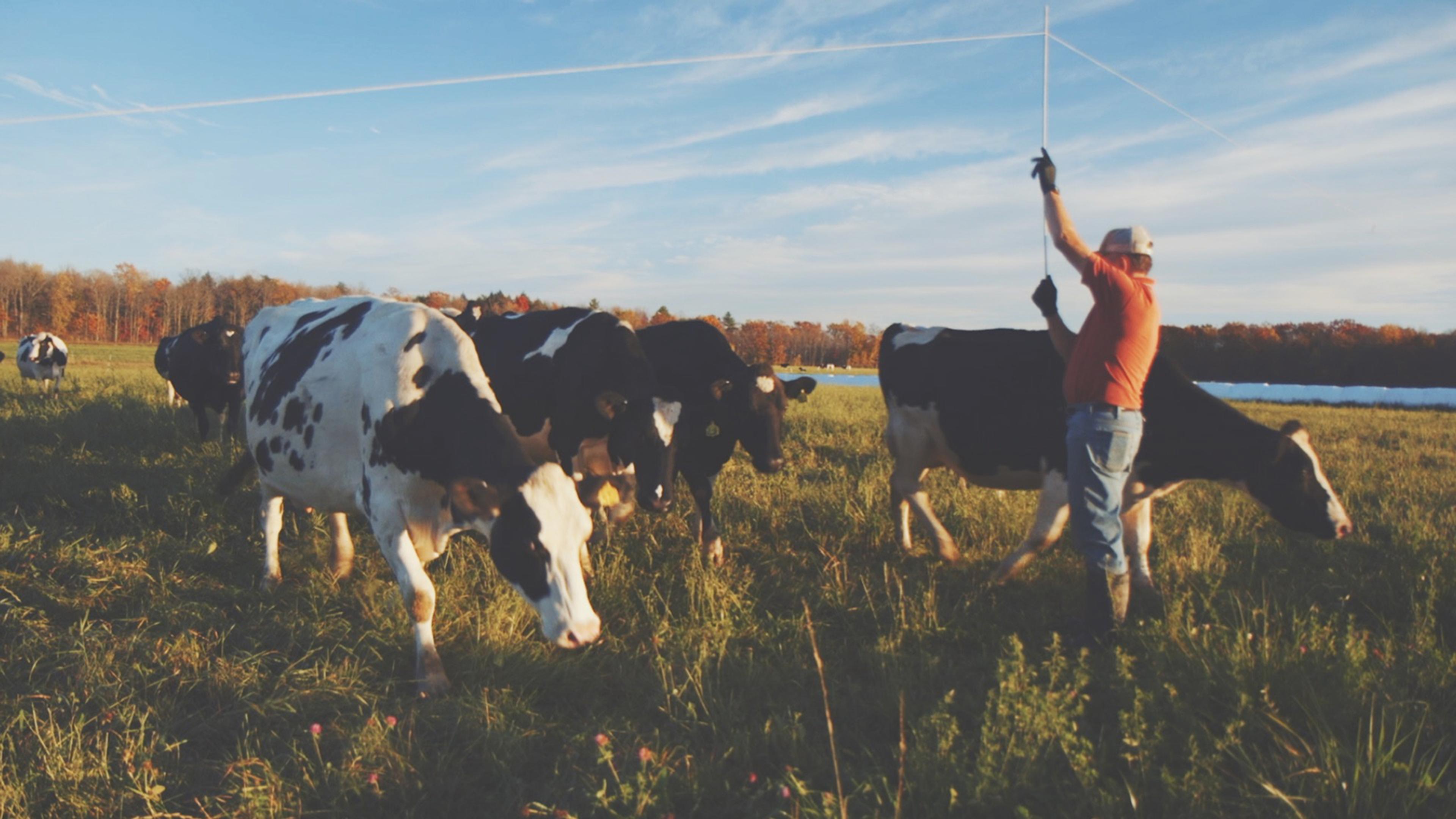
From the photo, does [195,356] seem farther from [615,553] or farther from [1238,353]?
[1238,353]

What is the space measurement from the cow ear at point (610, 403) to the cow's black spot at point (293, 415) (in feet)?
6.01

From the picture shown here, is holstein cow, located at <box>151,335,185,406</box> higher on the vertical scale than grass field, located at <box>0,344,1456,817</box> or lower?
higher

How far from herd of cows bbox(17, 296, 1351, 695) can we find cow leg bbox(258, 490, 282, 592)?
0.01 m

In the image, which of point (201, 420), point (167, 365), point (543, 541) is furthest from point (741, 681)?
point (167, 365)

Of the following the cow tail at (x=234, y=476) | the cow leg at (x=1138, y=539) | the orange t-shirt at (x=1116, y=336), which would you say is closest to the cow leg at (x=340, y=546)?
the cow tail at (x=234, y=476)

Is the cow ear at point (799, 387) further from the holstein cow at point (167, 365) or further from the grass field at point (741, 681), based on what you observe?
the holstein cow at point (167, 365)

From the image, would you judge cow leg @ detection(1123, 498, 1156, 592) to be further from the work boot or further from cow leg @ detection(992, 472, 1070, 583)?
the work boot

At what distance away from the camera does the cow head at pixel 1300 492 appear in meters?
5.06

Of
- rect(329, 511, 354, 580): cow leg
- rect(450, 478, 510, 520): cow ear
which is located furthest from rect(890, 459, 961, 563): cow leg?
Answer: rect(329, 511, 354, 580): cow leg

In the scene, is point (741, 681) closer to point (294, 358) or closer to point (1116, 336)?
point (1116, 336)

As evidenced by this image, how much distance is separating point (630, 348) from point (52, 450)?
7.40 metres

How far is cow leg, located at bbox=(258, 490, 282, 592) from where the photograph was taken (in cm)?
552

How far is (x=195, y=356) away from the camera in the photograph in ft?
38.2

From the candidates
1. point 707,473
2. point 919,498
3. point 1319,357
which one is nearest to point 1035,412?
point 919,498
